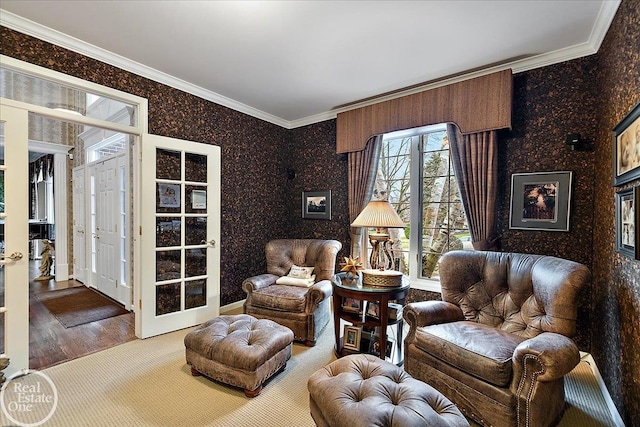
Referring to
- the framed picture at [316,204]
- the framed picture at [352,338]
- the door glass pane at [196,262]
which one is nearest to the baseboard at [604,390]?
the framed picture at [352,338]

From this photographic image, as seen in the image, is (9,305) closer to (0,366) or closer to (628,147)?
(0,366)

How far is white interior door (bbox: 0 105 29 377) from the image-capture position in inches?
88.3

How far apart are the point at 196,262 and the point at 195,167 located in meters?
1.14

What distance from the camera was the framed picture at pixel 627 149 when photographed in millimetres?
1604

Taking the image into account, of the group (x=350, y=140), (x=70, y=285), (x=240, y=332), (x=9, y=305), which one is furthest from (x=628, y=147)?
(x=70, y=285)

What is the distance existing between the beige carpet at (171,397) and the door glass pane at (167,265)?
81 centimetres

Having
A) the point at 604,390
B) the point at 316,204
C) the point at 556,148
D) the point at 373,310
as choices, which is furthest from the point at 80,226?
the point at 604,390

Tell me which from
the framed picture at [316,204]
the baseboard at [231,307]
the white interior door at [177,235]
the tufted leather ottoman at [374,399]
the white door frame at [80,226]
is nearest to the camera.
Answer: the tufted leather ottoman at [374,399]

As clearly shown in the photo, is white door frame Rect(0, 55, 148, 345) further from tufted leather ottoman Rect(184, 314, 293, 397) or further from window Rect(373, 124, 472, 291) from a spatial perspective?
window Rect(373, 124, 472, 291)

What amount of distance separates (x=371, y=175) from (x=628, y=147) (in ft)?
7.71

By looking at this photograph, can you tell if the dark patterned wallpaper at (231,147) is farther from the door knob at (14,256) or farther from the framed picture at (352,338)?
the framed picture at (352,338)

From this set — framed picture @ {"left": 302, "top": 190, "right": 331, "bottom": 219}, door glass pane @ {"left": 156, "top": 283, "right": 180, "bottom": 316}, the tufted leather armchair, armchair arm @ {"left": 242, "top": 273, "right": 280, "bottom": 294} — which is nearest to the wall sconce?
the tufted leather armchair

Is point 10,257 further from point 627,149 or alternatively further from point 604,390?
point 604,390

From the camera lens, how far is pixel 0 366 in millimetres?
1895
